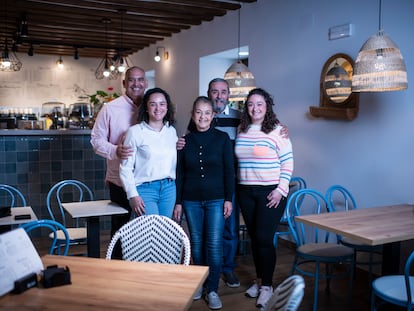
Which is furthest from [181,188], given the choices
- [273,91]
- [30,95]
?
[30,95]

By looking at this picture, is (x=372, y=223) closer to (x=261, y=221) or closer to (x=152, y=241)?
(x=261, y=221)

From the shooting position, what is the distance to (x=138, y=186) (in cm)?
259

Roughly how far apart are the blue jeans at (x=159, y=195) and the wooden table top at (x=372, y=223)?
2.55 ft

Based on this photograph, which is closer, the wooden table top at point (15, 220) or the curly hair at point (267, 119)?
the wooden table top at point (15, 220)

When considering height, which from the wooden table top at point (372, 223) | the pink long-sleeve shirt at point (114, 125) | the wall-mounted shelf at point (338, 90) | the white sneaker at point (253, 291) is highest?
the wall-mounted shelf at point (338, 90)

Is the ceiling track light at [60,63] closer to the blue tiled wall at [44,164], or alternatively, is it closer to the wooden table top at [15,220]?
the blue tiled wall at [44,164]

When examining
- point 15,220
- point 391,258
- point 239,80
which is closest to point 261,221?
point 391,258

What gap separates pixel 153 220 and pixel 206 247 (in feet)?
2.70

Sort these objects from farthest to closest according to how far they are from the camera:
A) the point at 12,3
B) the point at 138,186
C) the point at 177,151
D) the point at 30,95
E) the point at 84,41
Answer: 1. the point at 30,95
2. the point at 84,41
3. the point at 12,3
4. the point at 177,151
5. the point at 138,186

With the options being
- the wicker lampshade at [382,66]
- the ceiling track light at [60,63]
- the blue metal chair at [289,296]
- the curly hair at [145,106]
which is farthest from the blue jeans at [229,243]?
the ceiling track light at [60,63]

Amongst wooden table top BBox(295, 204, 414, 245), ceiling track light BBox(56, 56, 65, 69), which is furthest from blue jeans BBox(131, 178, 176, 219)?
ceiling track light BBox(56, 56, 65, 69)

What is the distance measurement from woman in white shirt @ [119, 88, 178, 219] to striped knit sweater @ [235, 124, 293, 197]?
0.48 m

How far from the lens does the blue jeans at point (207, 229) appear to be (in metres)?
2.80

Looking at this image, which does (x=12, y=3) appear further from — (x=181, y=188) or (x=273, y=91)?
(x=181, y=188)
